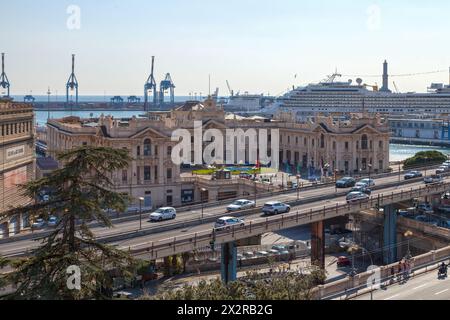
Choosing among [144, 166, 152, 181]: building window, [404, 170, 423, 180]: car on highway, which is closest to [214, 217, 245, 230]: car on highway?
[144, 166, 152, 181]: building window

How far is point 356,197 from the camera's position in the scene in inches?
1324

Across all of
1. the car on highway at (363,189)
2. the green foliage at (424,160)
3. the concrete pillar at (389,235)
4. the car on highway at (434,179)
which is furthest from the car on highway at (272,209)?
the green foliage at (424,160)

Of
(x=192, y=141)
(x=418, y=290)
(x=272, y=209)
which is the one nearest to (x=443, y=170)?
(x=192, y=141)

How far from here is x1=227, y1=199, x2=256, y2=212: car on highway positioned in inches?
1236

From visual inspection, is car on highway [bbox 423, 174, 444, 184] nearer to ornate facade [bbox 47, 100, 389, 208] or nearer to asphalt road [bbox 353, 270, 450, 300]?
ornate facade [bbox 47, 100, 389, 208]

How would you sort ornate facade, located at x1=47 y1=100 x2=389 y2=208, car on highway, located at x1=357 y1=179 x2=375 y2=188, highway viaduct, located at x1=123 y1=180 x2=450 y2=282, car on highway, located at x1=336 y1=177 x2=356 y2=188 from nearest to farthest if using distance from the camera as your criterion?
→ highway viaduct, located at x1=123 y1=180 x2=450 y2=282
car on highway, located at x1=357 y1=179 x2=375 y2=188
car on highway, located at x1=336 y1=177 x2=356 y2=188
ornate facade, located at x1=47 y1=100 x2=389 y2=208

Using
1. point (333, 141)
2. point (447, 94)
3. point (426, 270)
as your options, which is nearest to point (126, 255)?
point (426, 270)

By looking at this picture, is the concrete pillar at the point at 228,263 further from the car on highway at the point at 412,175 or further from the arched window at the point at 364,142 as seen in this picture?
the arched window at the point at 364,142

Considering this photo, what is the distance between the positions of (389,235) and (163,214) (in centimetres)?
1292

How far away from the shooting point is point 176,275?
1212 inches

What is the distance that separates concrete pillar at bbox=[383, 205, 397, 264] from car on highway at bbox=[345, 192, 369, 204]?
2335 millimetres

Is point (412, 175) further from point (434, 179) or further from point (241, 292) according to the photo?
point (241, 292)

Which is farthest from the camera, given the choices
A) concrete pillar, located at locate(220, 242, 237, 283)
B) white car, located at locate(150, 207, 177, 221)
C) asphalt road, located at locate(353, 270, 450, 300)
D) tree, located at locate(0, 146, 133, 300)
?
white car, located at locate(150, 207, 177, 221)
